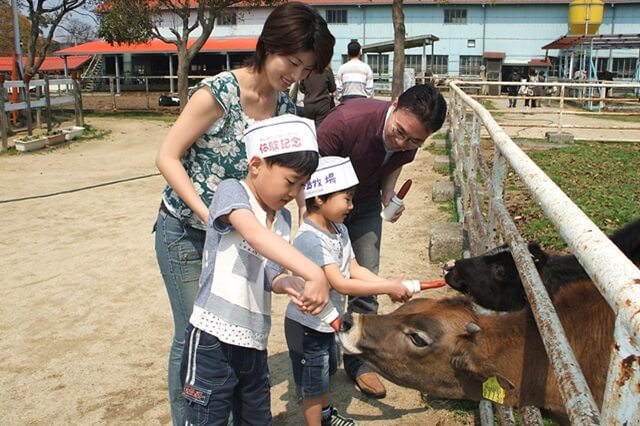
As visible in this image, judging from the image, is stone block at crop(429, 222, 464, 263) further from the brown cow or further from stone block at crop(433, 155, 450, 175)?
stone block at crop(433, 155, 450, 175)

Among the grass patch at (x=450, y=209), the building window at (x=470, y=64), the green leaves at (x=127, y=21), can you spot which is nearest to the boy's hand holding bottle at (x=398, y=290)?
the grass patch at (x=450, y=209)

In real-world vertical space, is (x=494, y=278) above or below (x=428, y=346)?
above

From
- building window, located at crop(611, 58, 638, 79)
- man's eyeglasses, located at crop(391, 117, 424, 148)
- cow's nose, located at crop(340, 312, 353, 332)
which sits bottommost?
cow's nose, located at crop(340, 312, 353, 332)

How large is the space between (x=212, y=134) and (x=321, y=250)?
2.26ft

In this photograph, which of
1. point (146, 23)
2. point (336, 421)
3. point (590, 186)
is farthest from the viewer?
point (146, 23)

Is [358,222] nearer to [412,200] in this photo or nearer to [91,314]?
[91,314]

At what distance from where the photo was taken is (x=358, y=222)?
3.66m

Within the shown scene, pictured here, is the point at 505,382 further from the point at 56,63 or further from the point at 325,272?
the point at 56,63

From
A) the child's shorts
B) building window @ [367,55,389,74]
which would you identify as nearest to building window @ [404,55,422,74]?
building window @ [367,55,389,74]

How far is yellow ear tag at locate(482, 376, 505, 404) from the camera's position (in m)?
2.15

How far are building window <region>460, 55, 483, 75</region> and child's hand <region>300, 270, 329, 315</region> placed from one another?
149ft

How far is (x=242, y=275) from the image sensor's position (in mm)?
2238

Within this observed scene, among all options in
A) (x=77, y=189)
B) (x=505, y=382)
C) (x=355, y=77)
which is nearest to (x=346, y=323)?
(x=505, y=382)

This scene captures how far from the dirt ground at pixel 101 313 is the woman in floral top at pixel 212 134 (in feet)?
3.80
